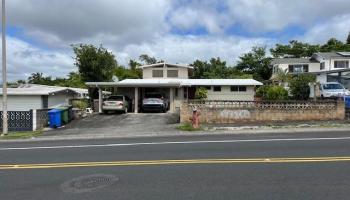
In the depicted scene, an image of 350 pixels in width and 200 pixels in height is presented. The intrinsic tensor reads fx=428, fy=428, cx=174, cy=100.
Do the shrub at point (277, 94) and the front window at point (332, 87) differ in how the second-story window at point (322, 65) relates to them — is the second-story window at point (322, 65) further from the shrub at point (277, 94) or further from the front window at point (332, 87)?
the shrub at point (277, 94)

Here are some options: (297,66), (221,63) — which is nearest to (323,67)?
(297,66)

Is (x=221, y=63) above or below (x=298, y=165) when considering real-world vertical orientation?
above

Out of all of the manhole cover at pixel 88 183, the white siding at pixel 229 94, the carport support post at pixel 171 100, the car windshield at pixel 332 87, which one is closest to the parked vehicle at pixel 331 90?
the car windshield at pixel 332 87

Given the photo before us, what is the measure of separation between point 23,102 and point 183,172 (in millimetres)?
25809

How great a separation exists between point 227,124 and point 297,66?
45.6 m

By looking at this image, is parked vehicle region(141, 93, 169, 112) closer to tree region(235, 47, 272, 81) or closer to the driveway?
the driveway

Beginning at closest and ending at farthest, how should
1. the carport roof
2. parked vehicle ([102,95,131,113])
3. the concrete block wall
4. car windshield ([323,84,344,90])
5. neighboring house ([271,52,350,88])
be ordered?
1. the concrete block wall
2. parked vehicle ([102,95,131,113])
3. car windshield ([323,84,344,90])
4. the carport roof
5. neighboring house ([271,52,350,88])

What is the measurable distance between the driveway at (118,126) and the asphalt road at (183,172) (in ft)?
24.7

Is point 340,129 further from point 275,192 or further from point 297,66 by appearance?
point 297,66

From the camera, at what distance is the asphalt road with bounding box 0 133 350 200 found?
24.5 feet

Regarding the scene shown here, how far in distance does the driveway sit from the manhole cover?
11.4 metres

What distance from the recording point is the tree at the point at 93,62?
45.5m

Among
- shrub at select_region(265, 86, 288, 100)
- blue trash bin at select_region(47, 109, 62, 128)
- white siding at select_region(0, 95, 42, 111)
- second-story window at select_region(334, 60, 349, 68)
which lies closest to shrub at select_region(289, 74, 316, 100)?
shrub at select_region(265, 86, 288, 100)

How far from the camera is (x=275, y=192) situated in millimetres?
7281
